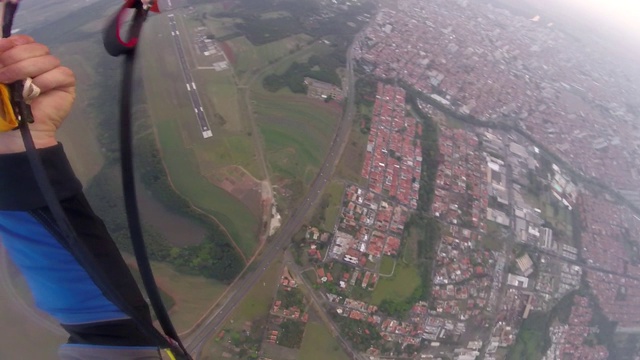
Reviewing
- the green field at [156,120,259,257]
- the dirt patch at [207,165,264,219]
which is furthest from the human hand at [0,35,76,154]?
the dirt patch at [207,165,264,219]

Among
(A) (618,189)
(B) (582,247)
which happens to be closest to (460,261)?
(B) (582,247)

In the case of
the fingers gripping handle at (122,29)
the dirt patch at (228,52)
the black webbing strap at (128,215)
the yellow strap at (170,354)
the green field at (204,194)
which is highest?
the fingers gripping handle at (122,29)

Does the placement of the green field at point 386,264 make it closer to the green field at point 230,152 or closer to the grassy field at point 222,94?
the green field at point 230,152

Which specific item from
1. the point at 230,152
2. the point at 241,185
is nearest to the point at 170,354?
the point at 241,185

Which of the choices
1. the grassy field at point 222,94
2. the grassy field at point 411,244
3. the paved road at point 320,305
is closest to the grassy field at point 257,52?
the grassy field at point 222,94

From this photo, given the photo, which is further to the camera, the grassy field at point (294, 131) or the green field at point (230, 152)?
the grassy field at point (294, 131)

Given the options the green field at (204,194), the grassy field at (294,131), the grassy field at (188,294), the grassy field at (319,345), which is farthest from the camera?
the grassy field at (294,131)

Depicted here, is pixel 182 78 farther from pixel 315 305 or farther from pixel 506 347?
pixel 506 347

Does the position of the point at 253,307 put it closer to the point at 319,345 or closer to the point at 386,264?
the point at 319,345
